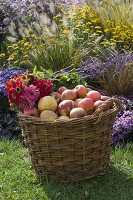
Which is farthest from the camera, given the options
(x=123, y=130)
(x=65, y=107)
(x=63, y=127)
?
(x=123, y=130)

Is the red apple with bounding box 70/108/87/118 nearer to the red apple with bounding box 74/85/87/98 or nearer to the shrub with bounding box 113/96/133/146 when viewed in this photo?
the red apple with bounding box 74/85/87/98

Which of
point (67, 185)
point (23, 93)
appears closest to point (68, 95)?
point (23, 93)

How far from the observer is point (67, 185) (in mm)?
4270

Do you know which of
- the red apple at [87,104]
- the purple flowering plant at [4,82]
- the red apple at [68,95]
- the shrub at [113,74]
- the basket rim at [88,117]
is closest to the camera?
the basket rim at [88,117]

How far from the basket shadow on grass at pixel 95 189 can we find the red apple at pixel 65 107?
2.14 feet

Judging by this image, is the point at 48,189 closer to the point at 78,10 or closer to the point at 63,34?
the point at 63,34

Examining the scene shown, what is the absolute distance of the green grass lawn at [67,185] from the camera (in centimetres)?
411

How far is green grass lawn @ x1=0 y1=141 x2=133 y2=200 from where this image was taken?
4.11 m

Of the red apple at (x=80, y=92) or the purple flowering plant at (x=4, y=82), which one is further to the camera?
the purple flowering plant at (x=4, y=82)

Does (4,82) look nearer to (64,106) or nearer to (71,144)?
(64,106)

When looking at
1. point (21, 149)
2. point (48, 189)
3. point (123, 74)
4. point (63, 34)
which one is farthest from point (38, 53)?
point (48, 189)

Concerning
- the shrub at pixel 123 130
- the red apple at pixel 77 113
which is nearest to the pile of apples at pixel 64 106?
the red apple at pixel 77 113

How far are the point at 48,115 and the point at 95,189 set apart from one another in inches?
31.3

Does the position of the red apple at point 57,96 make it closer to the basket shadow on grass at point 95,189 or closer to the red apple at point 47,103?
the red apple at point 47,103
